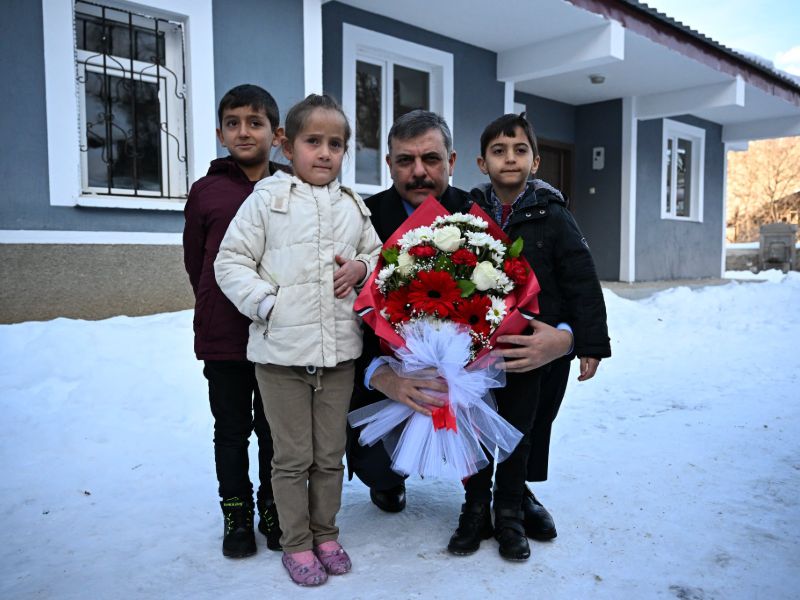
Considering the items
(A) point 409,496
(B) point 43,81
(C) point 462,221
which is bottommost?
(A) point 409,496

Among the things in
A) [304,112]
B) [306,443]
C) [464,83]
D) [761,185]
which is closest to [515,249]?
[304,112]

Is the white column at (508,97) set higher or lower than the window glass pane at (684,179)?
higher

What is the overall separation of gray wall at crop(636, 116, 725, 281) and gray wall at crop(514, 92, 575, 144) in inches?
47.4

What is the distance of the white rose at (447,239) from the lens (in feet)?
6.46

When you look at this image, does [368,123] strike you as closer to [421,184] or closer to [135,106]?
[135,106]

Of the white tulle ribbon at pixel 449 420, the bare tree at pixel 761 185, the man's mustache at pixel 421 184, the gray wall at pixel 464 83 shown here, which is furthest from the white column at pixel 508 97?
the bare tree at pixel 761 185

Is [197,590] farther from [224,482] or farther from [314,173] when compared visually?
[314,173]

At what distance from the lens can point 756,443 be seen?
10.6ft

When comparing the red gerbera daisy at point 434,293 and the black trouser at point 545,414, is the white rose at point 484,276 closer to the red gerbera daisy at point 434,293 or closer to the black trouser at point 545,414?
the red gerbera daisy at point 434,293

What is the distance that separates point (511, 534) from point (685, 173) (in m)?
12.1

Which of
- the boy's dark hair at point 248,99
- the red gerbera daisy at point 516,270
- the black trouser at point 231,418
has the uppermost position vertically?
the boy's dark hair at point 248,99

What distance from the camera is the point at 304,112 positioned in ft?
6.69

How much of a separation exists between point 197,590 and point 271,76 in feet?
15.9

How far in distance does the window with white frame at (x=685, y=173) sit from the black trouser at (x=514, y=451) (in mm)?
10873
